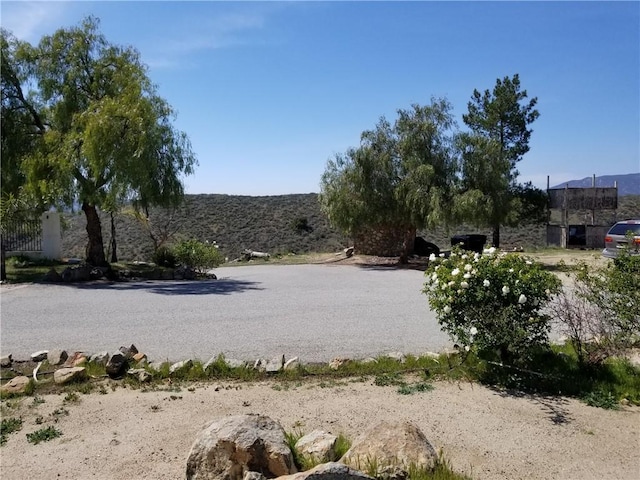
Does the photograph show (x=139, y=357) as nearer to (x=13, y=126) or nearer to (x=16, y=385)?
(x=16, y=385)

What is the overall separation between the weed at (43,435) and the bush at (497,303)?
12.0 ft

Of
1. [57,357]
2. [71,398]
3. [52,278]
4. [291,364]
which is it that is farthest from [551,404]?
[52,278]

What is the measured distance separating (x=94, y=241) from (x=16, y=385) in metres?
11.4

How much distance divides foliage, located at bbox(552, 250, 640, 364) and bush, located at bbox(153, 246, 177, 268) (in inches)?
545

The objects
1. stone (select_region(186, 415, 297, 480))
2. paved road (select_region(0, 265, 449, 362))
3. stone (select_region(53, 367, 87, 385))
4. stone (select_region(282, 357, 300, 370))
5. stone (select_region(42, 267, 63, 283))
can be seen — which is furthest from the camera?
stone (select_region(42, 267, 63, 283))

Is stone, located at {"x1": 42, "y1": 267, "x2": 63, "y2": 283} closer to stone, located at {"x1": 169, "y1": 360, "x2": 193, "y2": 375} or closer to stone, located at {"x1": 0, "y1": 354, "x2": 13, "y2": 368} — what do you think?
stone, located at {"x1": 0, "y1": 354, "x2": 13, "y2": 368}

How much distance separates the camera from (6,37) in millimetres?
15547

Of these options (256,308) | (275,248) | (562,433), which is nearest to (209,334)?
(256,308)

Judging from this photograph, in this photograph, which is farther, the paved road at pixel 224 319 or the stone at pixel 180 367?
the paved road at pixel 224 319

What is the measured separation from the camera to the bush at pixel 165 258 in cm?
1747

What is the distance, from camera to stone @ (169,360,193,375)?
19.0 ft

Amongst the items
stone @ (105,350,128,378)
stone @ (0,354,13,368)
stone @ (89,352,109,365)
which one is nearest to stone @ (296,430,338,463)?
stone @ (105,350,128,378)

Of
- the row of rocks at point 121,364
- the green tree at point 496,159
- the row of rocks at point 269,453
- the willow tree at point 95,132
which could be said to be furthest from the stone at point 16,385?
the green tree at point 496,159

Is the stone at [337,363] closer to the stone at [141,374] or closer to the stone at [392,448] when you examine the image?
the stone at [141,374]
